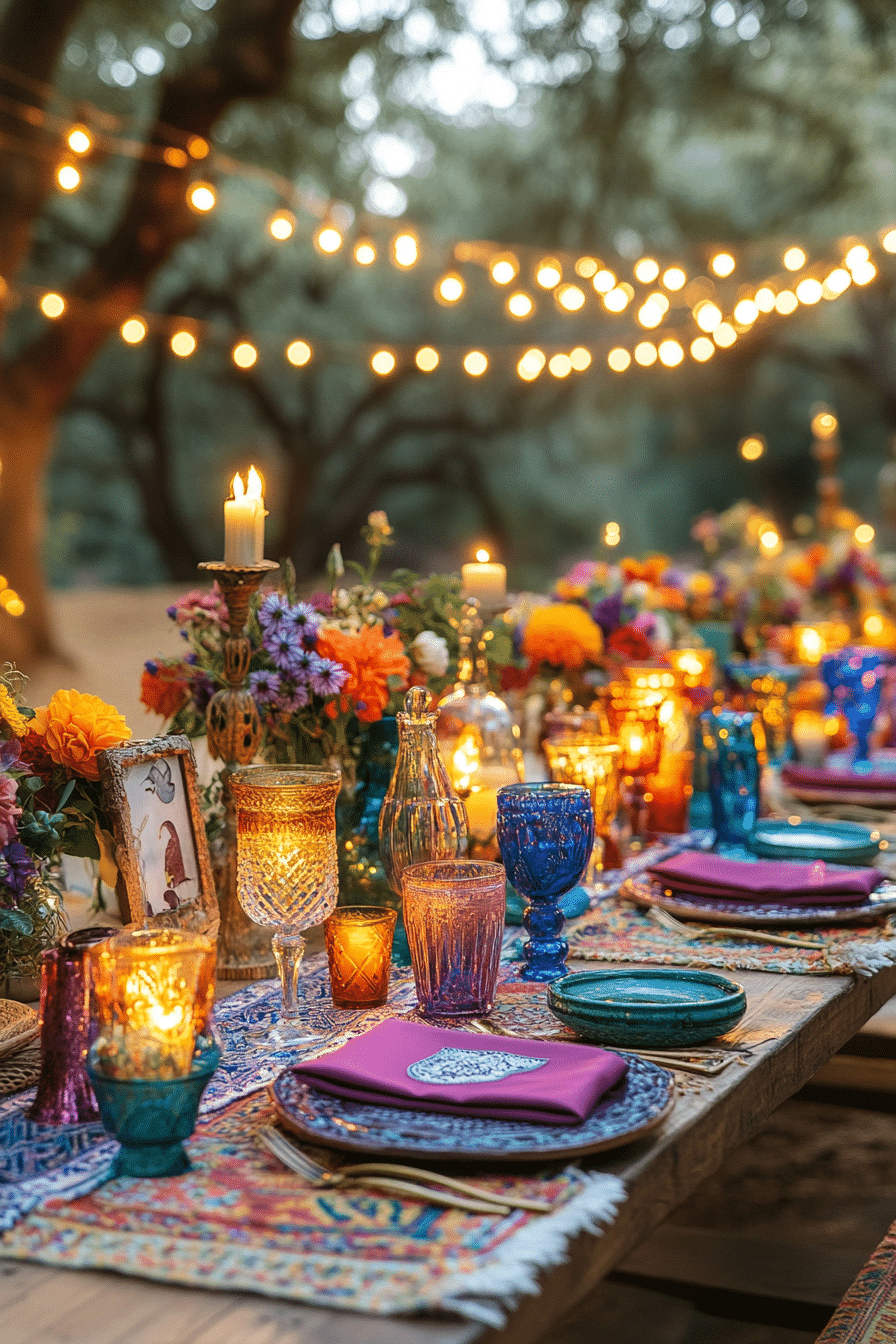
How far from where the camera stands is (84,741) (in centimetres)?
111

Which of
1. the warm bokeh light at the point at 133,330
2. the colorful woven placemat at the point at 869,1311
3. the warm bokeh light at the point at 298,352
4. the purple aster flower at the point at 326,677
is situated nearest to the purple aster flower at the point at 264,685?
the purple aster flower at the point at 326,677

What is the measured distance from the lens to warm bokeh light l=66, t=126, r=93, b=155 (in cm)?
277

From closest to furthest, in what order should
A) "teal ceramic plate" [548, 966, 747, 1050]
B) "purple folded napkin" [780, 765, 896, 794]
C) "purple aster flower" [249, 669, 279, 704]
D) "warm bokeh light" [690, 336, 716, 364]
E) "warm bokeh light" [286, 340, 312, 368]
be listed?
"teal ceramic plate" [548, 966, 747, 1050] < "purple aster flower" [249, 669, 279, 704] < "purple folded napkin" [780, 765, 896, 794] < "warm bokeh light" [286, 340, 312, 368] < "warm bokeh light" [690, 336, 716, 364]

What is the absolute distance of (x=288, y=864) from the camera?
1.03 metres

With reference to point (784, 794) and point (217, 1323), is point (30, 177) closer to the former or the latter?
point (784, 794)

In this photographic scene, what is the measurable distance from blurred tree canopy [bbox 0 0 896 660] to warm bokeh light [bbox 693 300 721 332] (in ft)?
13.0

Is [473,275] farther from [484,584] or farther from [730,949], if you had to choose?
[730,949]

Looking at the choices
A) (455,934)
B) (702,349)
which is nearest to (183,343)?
(702,349)

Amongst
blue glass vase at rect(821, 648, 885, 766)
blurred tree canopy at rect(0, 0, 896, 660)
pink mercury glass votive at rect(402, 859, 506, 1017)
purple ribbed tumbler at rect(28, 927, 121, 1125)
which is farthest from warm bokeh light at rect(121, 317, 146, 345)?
blurred tree canopy at rect(0, 0, 896, 660)

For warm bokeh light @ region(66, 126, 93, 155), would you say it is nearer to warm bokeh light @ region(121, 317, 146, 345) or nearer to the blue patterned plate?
warm bokeh light @ region(121, 317, 146, 345)

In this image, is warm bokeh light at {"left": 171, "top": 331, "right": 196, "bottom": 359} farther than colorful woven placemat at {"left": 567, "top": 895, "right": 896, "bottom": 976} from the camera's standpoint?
Yes

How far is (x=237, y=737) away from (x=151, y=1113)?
511 millimetres

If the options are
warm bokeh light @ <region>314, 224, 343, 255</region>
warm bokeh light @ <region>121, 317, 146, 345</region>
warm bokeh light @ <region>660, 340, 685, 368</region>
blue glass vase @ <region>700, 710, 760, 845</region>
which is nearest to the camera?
blue glass vase @ <region>700, 710, 760, 845</region>

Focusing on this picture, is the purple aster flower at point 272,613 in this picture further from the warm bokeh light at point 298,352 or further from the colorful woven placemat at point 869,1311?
the warm bokeh light at point 298,352
